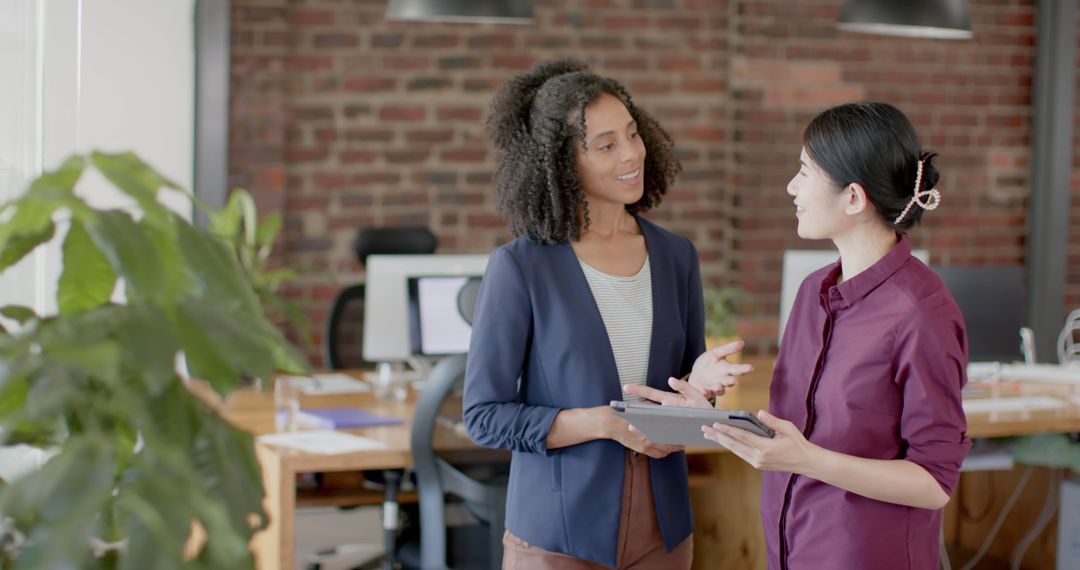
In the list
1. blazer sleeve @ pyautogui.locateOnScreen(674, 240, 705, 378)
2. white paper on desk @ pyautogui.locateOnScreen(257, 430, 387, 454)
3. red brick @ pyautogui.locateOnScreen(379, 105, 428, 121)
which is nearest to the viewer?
blazer sleeve @ pyautogui.locateOnScreen(674, 240, 705, 378)

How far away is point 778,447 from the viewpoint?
161cm

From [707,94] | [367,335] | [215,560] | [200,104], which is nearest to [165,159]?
[200,104]

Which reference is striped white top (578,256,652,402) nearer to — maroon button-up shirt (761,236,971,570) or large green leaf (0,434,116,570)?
maroon button-up shirt (761,236,971,570)

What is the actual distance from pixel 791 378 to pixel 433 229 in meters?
3.86

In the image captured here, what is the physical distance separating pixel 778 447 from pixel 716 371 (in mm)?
257

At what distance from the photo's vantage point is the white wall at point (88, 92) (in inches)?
68.1

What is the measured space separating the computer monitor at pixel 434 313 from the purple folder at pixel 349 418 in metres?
0.47

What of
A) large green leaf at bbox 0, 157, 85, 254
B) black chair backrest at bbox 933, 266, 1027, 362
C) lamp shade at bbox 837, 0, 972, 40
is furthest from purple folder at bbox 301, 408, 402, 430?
large green leaf at bbox 0, 157, 85, 254

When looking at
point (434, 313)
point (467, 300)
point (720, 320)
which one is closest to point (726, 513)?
point (720, 320)

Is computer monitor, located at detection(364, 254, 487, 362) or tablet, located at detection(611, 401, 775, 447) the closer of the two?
tablet, located at detection(611, 401, 775, 447)

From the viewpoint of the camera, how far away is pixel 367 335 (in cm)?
394

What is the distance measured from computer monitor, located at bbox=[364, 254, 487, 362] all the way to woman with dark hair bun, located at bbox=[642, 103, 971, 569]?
223 centimetres

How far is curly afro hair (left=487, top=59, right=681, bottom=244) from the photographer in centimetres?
198

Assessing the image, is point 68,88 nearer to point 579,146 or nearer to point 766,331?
point 579,146
